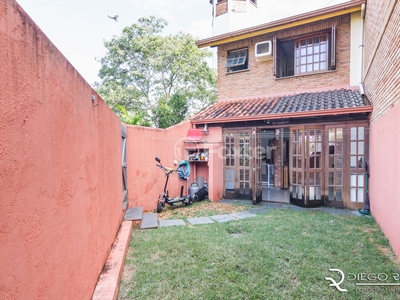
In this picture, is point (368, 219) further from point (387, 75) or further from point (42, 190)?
point (42, 190)

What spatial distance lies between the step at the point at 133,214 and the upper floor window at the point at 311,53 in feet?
23.7

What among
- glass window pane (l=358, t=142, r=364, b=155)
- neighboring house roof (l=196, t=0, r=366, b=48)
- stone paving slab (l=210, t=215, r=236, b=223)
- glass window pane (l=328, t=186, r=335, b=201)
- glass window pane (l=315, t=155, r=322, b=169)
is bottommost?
stone paving slab (l=210, t=215, r=236, b=223)

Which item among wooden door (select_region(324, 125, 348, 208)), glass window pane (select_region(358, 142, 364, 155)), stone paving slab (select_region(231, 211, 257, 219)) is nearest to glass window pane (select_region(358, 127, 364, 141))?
glass window pane (select_region(358, 142, 364, 155))

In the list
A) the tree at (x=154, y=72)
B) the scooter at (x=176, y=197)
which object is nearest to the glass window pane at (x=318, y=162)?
the scooter at (x=176, y=197)

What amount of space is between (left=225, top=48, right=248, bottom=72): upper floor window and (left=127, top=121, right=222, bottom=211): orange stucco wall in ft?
11.3

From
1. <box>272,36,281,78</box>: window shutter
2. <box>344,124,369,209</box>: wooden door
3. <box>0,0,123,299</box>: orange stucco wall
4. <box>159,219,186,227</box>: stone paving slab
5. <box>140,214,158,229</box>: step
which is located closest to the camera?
<box>0,0,123,299</box>: orange stucco wall

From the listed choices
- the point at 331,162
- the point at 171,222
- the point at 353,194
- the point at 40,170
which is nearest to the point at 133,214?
the point at 171,222

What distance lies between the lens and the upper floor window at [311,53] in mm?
8758

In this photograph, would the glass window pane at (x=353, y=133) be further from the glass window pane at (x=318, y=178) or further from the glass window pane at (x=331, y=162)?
the glass window pane at (x=318, y=178)

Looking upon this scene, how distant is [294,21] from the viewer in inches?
348

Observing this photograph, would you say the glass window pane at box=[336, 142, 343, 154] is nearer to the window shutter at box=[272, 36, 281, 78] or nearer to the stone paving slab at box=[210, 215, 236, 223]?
the stone paving slab at box=[210, 215, 236, 223]

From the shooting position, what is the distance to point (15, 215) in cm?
121

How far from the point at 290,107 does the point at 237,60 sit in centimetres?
383

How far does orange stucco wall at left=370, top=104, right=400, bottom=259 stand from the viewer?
3.95 meters
